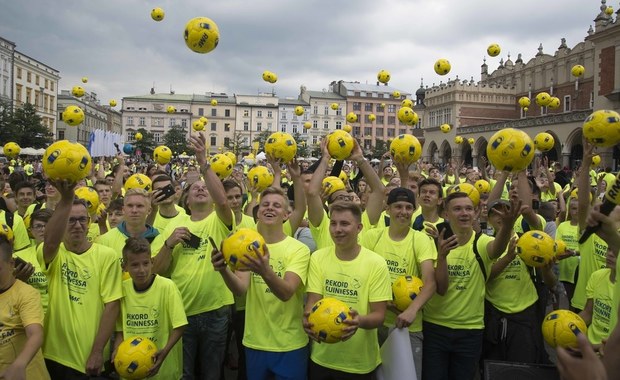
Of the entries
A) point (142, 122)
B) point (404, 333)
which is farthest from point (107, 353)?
point (142, 122)

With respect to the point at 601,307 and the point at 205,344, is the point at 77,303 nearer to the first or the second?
the point at 205,344

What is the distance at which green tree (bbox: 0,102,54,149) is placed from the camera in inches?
1786

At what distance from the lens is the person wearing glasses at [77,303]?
3824mm

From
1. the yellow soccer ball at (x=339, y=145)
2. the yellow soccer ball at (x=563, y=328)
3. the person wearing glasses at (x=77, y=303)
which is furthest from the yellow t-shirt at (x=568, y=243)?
the person wearing glasses at (x=77, y=303)

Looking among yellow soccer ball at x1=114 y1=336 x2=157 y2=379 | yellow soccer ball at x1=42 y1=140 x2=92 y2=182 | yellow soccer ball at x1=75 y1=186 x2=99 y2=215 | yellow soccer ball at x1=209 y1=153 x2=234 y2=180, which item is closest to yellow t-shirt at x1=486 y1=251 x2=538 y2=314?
yellow soccer ball at x1=114 y1=336 x2=157 y2=379

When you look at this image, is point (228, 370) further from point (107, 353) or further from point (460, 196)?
point (460, 196)

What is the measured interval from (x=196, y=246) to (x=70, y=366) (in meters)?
1.47

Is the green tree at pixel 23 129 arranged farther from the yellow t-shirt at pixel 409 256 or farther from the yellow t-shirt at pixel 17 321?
the yellow t-shirt at pixel 409 256

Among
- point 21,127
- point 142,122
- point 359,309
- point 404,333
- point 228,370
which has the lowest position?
point 228,370

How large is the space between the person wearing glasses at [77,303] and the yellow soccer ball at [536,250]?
12.1 feet

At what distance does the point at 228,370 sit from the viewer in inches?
246

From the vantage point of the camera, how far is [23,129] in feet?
156

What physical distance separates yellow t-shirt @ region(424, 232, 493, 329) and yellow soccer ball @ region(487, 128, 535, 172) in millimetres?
864

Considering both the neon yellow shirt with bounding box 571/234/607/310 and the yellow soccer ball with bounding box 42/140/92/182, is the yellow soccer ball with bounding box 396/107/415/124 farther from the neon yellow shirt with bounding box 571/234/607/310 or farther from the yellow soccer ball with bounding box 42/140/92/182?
the yellow soccer ball with bounding box 42/140/92/182
